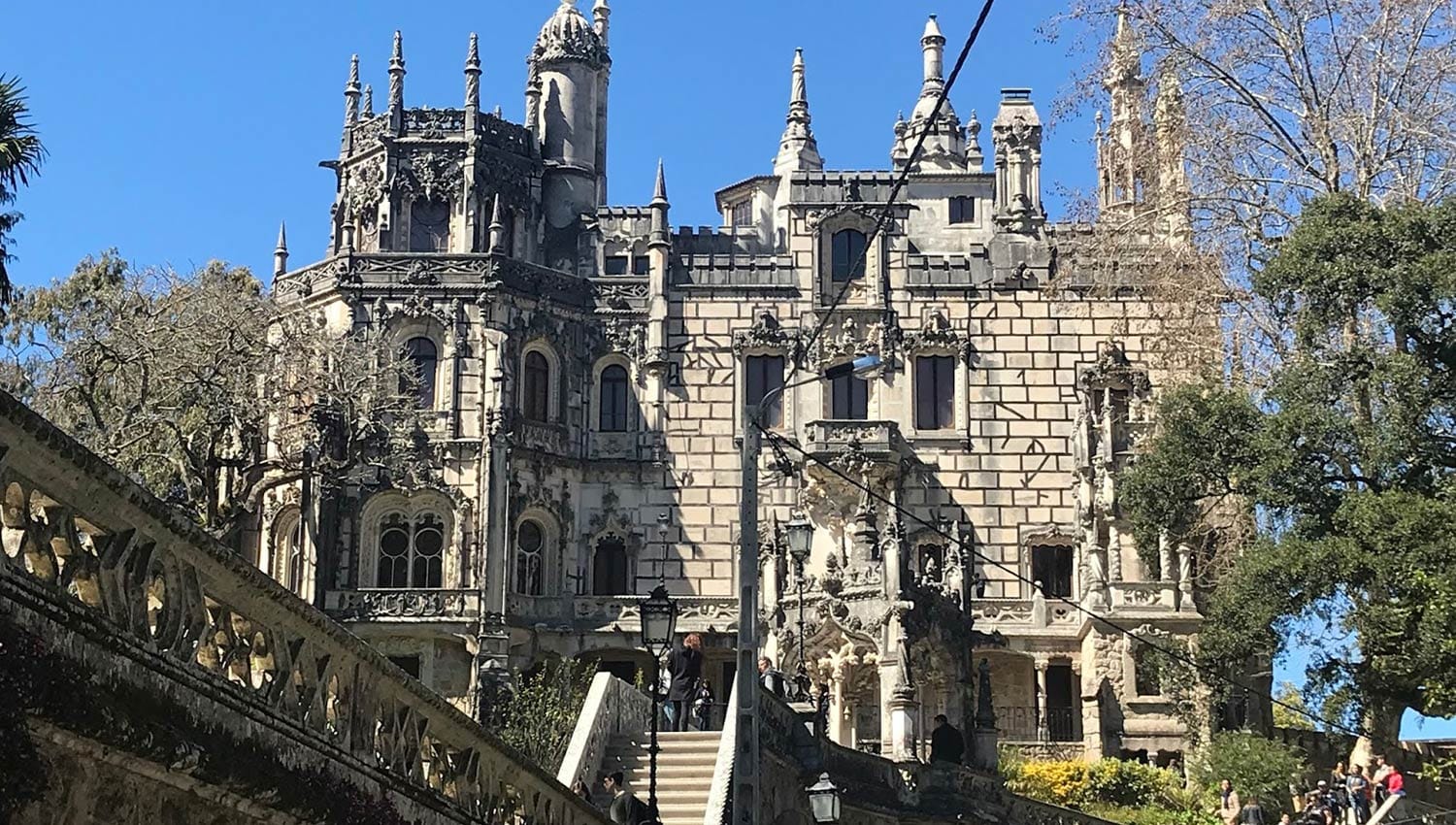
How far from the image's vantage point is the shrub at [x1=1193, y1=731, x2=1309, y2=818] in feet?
120

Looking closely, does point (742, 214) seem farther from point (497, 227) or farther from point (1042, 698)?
point (1042, 698)

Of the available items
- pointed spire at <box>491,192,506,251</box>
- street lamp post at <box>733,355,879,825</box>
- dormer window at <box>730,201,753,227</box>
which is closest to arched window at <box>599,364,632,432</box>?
pointed spire at <box>491,192,506,251</box>

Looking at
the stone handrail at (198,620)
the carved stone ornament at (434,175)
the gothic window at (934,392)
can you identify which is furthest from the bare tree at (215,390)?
the stone handrail at (198,620)

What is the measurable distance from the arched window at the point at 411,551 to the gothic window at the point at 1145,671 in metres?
16.3

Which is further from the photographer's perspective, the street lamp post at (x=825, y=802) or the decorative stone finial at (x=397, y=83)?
the decorative stone finial at (x=397, y=83)

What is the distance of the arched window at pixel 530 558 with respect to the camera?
50.5 meters

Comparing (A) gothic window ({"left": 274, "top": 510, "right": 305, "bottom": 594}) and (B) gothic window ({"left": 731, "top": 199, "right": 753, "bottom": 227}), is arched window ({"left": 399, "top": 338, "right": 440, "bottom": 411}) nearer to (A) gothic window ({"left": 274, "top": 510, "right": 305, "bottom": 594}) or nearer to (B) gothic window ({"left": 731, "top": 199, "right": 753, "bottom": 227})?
(A) gothic window ({"left": 274, "top": 510, "right": 305, "bottom": 594})

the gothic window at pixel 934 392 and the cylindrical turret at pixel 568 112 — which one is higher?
the cylindrical turret at pixel 568 112

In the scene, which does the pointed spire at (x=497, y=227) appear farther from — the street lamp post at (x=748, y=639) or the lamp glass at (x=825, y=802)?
the lamp glass at (x=825, y=802)

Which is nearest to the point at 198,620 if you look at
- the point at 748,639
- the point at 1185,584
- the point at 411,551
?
the point at 748,639

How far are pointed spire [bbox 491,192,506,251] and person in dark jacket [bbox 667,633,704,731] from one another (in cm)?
2196

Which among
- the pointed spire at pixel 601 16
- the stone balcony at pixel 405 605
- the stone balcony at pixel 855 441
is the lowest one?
the stone balcony at pixel 405 605

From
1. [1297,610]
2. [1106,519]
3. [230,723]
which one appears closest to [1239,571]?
[1297,610]

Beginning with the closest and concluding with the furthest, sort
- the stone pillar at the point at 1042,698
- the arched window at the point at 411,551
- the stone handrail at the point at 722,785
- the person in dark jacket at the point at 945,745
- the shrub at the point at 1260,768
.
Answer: the stone handrail at the point at 722,785 < the person in dark jacket at the point at 945,745 < the shrub at the point at 1260,768 < the stone pillar at the point at 1042,698 < the arched window at the point at 411,551
